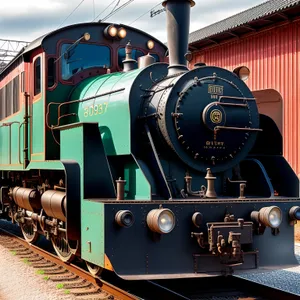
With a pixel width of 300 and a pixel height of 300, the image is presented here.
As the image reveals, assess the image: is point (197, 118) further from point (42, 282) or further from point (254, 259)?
point (42, 282)

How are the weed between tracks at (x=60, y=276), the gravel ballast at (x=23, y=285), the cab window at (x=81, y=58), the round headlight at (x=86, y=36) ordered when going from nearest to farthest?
1. the gravel ballast at (x=23, y=285)
2. the weed between tracks at (x=60, y=276)
3. the round headlight at (x=86, y=36)
4. the cab window at (x=81, y=58)

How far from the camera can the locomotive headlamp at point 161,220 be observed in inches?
236

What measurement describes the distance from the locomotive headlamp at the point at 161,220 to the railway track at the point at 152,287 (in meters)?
0.98

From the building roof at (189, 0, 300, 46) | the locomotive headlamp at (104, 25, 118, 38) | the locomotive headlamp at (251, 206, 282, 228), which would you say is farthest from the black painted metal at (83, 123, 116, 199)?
the building roof at (189, 0, 300, 46)

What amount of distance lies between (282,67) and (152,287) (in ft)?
40.8

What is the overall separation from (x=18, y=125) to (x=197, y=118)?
4672 mm

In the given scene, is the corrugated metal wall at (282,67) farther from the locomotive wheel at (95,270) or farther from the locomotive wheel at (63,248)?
the locomotive wheel at (95,270)

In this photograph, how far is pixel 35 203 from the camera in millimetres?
9188

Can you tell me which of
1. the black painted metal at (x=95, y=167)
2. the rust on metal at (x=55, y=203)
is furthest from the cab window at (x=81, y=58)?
the black painted metal at (x=95, y=167)

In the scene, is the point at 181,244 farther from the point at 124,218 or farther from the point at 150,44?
the point at 150,44

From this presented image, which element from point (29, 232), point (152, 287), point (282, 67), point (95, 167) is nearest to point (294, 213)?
point (152, 287)

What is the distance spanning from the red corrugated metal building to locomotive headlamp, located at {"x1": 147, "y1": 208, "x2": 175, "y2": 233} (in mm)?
12104

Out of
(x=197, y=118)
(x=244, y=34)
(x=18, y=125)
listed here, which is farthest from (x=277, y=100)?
(x=197, y=118)

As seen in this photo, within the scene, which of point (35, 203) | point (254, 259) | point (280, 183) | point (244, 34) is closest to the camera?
point (254, 259)
